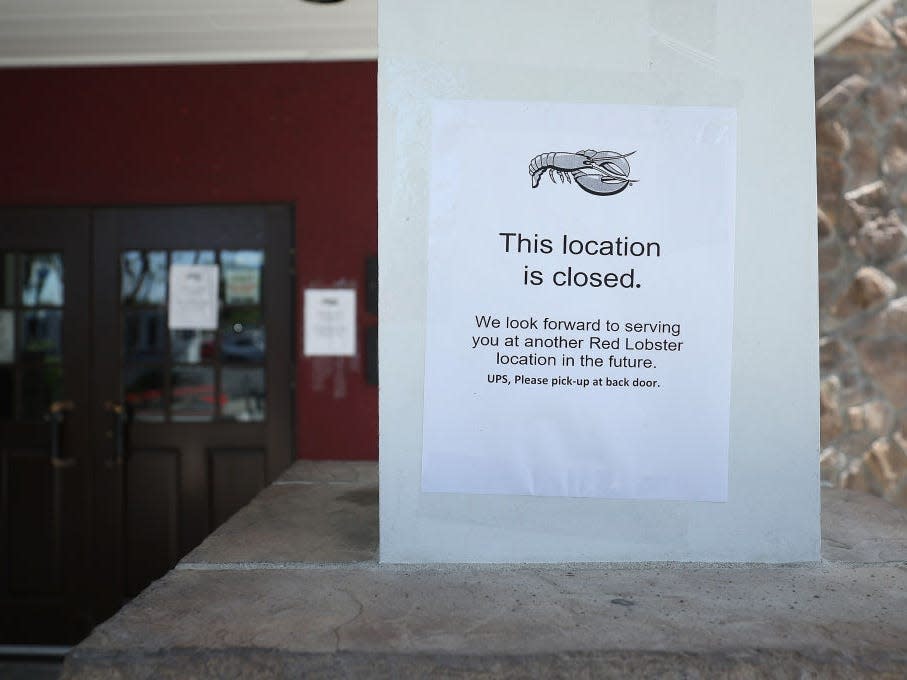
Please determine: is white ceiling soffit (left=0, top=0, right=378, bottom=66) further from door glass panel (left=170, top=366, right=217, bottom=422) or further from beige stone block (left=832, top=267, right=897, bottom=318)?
beige stone block (left=832, top=267, right=897, bottom=318)

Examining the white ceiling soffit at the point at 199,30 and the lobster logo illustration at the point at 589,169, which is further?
the white ceiling soffit at the point at 199,30

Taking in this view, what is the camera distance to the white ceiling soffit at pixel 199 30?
333 centimetres

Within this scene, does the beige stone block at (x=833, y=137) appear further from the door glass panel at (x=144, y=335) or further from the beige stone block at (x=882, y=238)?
the door glass panel at (x=144, y=335)

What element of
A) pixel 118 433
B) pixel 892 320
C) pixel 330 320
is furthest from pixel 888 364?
pixel 118 433

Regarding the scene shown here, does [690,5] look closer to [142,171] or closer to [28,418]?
[142,171]

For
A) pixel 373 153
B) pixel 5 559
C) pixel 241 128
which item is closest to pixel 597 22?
pixel 373 153

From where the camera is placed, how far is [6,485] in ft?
13.5

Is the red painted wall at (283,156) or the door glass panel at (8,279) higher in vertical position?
the red painted wall at (283,156)

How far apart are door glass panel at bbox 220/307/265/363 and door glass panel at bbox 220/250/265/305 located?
0.21 feet

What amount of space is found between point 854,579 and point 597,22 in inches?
40.6

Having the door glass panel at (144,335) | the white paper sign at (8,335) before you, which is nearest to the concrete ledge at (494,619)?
the door glass panel at (144,335)

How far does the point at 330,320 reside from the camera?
4.00 m

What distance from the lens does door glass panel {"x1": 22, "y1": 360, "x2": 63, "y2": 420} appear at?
4.12 meters

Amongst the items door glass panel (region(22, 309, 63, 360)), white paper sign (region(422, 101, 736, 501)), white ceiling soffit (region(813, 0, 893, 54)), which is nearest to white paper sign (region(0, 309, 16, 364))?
door glass panel (region(22, 309, 63, 360))
